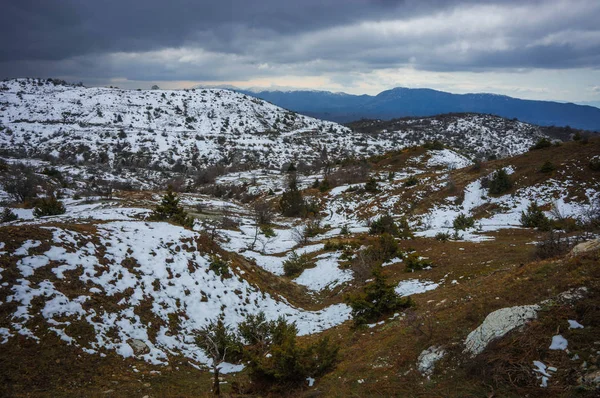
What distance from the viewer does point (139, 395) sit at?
720 cm

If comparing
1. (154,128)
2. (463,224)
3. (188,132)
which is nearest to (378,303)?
(463,224)

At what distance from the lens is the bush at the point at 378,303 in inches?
422

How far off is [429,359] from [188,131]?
539 ft

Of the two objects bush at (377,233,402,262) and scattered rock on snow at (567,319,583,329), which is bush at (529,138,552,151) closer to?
bush at (377,233,402,262)

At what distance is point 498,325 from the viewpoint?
5660mm

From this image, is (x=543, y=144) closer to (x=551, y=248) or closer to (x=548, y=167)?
(x=548, y=167)

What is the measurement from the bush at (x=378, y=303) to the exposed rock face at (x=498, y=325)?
479 centimetres

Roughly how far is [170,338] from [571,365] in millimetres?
10421

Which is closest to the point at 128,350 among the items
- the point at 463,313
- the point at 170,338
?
the point at 170,338

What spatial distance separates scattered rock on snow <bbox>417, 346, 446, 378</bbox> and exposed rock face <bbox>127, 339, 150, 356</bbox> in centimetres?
779

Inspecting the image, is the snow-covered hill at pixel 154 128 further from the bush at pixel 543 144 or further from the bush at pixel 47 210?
the bush at pixel 47 210

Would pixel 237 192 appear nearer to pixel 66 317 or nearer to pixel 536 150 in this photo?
pixel 536 150

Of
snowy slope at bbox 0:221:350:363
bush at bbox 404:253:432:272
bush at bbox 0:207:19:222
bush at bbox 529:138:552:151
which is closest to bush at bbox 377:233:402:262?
bush at bbox 404:253:432:272

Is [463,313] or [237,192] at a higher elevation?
[463,313]
